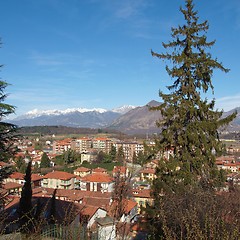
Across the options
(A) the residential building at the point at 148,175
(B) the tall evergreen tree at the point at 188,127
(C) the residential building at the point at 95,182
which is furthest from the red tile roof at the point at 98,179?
(B) the tall evergreen tree at the point at 188,127

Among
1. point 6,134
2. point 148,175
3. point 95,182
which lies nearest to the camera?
point 6,134

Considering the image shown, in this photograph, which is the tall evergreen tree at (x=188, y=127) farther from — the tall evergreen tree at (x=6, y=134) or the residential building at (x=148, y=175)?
the tall evergreen tree at (x=6, y=134)

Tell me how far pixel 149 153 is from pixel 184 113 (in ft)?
5.55

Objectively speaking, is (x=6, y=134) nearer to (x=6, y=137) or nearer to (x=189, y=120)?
(x=6, y=137)

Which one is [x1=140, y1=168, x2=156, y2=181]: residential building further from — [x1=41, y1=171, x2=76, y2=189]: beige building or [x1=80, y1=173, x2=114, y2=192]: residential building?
[x1=41, y1=171, x2=76, y2=189]: beige building

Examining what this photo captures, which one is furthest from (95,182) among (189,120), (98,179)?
(189,120)

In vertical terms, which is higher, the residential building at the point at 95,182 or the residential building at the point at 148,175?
the residential building at the point at 148,175

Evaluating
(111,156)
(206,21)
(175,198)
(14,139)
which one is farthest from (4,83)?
(111,156)

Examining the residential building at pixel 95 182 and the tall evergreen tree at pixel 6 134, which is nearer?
the tall evergreen tree at pixel 6 134

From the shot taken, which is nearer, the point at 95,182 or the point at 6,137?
the point at 6,137

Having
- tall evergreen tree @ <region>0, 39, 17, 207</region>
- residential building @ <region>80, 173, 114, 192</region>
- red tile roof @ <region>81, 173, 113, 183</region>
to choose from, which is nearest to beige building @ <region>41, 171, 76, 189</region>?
residential building @ <region>80, 173, 114, 192</region>

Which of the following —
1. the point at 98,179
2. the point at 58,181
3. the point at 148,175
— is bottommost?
the point at 58,181

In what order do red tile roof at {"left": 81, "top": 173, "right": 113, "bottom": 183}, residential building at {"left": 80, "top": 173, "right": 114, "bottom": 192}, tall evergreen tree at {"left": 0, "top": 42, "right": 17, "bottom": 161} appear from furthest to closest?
red tile roof at {"left": 81, "top": 173, "right": 113, "bottom": 183}
residential building at {"left": 80, "top": 173, "right": 114, "bottom": 192}
tall evergreen tree at {"left": 0, "top": 42, "right": 17, "bottom": 161}

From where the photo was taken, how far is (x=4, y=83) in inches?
311
